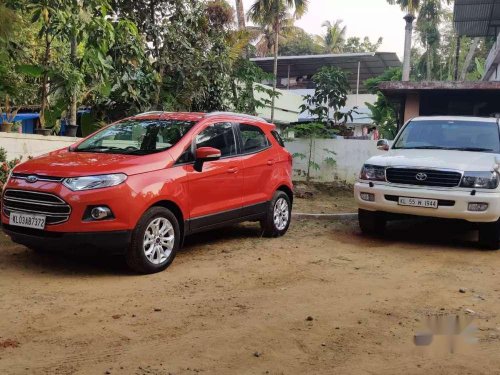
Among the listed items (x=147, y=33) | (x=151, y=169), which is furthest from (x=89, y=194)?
(x=147, y=33)

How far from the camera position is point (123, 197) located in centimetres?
539

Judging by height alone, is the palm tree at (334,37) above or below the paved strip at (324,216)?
above

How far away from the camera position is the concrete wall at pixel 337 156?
45.6 feet

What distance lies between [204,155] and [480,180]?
361 cm

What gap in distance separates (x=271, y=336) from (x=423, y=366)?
110 centimetres

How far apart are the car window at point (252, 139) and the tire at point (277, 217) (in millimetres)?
746

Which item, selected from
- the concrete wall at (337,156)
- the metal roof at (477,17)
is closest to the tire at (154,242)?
the concrete wall at (337,156)

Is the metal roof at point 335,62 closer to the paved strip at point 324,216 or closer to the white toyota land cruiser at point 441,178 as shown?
the paved strip at point 324,216

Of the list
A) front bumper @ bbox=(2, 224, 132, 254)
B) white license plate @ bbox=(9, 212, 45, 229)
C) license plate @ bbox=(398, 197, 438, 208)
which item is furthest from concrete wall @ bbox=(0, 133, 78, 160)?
license plate @ bbox=(398, 197, 438, 208)

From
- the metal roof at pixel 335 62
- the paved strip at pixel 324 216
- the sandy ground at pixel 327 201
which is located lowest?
the sandy ground at pixel 327 201

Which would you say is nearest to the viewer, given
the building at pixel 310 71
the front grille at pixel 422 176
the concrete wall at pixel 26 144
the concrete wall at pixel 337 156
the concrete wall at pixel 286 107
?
the front grille at pixel 422 176

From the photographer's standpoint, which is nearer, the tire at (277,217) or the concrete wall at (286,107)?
the tire at (277,217)

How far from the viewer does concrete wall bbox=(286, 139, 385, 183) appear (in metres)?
13.9

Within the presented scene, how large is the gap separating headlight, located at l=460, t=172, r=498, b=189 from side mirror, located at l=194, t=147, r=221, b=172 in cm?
328
